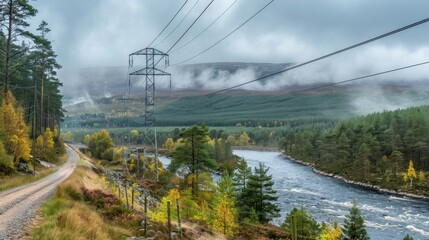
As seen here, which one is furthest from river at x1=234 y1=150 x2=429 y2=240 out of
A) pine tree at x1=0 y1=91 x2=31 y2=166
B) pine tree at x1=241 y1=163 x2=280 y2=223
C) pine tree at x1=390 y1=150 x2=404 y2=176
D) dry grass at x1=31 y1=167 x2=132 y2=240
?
dry grass at x1=31 y1=167 x2=132 y2=240

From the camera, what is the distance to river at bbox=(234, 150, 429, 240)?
52.5 m

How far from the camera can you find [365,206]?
69.6m

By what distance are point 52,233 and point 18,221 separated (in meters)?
5.38

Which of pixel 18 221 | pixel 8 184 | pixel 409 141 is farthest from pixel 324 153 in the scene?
pixel 18 221

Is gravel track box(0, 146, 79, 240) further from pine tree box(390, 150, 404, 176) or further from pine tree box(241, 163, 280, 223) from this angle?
pine tree box(390, 150, 404, 176)

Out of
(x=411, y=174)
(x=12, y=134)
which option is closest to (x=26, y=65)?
(x=12, y=134)

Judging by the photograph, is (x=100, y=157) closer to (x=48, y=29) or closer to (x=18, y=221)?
(x=48, y=29)

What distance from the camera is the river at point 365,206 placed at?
2068 inches

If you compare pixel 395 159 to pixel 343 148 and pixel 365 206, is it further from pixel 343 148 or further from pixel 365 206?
pixel 365 206

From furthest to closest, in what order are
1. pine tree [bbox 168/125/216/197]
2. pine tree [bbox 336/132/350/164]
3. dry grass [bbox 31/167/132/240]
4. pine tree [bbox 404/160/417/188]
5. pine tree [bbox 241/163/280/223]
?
pine tree [bbox 336/132/350/164] → pine tree [bbox 404/160/417/188] → pine tree [bbox 168/125/216/197] → pine tree [bbox 241/163/280/223] → dry grass [bbox 31/167/132/240]

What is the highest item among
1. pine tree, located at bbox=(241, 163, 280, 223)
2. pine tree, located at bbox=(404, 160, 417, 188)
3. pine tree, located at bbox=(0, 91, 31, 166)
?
pine tree, located at bbox=(0, 91, 31, 166)

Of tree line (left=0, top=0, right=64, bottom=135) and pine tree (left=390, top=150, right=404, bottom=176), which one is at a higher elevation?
tree line (left=0, top=0, right=64, bottom=135)

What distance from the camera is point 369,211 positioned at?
6456cm

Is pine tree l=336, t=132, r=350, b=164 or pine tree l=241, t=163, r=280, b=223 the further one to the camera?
pine tree l=336, t=132, r=350, b=164
